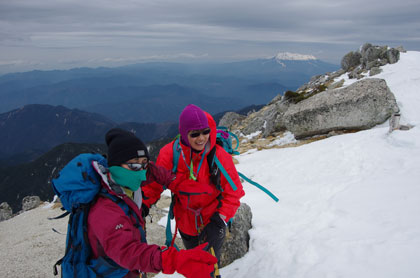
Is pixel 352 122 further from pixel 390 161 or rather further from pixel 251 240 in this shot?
pixel 251 240

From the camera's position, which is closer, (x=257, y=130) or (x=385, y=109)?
(x=385, y=109)

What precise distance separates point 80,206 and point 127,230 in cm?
67

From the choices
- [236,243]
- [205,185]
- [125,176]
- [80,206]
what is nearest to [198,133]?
[205,185]

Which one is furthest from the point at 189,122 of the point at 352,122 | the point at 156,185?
the point at 352,122

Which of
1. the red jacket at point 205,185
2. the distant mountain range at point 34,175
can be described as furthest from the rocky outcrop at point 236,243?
the distant mountain range at point 34,175

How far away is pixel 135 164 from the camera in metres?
3.28

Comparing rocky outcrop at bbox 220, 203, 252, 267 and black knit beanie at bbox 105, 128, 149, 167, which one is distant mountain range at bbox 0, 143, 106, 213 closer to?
rocky outcrop at bbox 220, 203, 252, 267

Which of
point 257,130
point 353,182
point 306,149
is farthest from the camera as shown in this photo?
point 257,130

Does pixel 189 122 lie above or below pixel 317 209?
above

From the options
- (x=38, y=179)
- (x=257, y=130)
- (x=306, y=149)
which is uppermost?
(x=306, y=149)

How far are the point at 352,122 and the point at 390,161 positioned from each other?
23.8 feet

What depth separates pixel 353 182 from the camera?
907 cm

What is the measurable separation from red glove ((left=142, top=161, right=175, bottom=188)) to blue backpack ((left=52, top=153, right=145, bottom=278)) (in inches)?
35.2

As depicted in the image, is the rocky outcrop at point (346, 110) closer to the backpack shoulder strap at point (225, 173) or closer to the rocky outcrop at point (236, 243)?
the rocky outcrop at point (236, 243)
